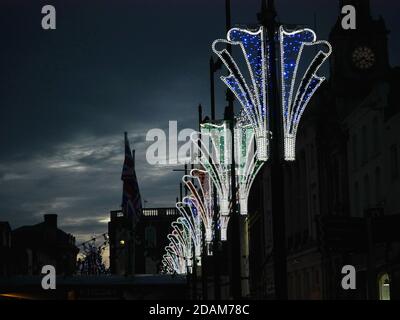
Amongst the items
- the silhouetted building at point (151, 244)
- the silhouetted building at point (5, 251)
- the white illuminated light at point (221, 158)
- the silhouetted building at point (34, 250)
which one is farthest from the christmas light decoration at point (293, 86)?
the silhouetted building at point (151, 244)

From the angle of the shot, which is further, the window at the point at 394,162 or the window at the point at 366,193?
the window at the point at 366,193

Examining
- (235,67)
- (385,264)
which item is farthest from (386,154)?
(235,67)

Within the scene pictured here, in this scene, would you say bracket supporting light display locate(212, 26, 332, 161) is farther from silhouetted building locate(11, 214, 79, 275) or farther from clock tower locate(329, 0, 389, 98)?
silhouetted building locate(11, 214, 79, 275)

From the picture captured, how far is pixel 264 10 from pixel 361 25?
34.5m

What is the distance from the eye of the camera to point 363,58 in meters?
55.8

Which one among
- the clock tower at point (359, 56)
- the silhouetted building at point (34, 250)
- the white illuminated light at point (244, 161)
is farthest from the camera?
the silhouetted building at point (34, 250)

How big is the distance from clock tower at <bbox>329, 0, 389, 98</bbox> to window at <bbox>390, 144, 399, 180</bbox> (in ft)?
38.8

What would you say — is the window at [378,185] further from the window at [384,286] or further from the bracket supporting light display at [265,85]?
the bracket supporting light display at [265,85]

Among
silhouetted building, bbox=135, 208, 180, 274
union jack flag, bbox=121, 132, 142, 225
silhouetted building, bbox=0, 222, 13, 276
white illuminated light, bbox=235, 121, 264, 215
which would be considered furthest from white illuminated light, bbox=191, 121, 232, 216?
silhouetted building, bbox=135, 208, 180, 274

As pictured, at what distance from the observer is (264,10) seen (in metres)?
21.9

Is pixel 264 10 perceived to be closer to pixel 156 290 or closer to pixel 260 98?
pixel 260 98

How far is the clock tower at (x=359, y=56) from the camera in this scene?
180 feet

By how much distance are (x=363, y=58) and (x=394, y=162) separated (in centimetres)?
1392

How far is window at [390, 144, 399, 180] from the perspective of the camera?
42425 millimetres
